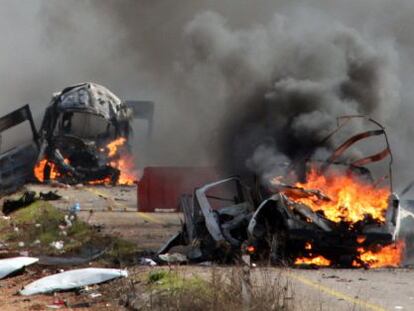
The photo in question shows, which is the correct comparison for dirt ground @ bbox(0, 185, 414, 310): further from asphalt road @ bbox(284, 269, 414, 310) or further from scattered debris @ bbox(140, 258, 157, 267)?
scattered debris @ bbox(140, 258, 157, 267)

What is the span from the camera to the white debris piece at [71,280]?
8844mm

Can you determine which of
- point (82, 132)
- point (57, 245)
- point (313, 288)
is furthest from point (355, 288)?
point (82, 132)

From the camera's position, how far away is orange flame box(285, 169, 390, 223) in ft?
34.4

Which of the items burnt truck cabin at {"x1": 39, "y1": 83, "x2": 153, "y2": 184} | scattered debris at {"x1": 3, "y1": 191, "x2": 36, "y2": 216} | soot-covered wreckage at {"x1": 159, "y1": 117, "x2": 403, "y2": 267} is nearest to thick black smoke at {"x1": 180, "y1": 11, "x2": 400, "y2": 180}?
soot-covered wreckage at {"x1": 159, "y1": 117, "x2": 403, "y2": 267}

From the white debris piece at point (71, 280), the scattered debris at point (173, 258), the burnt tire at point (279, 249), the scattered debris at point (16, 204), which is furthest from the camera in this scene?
the scattered debris at point (16, 204)

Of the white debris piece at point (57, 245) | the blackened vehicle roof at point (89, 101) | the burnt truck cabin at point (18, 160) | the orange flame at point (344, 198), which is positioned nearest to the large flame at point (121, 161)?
the blackened vehicle roof at point (89, 101)

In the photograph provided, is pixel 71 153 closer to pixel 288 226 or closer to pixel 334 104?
pixel 334 104

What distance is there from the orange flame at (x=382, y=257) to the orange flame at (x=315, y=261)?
397 mm

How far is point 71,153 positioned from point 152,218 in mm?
11925

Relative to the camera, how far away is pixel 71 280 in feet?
29.4

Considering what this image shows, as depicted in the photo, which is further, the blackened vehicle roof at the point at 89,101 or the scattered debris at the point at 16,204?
the blackened vehicle roof at the point at 89,101

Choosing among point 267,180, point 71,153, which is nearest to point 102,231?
point 267,180

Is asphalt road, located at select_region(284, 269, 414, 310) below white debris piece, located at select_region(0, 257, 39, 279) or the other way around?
below

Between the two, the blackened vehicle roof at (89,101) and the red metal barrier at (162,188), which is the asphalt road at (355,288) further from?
the blackened vehicle roof at (89,101)
